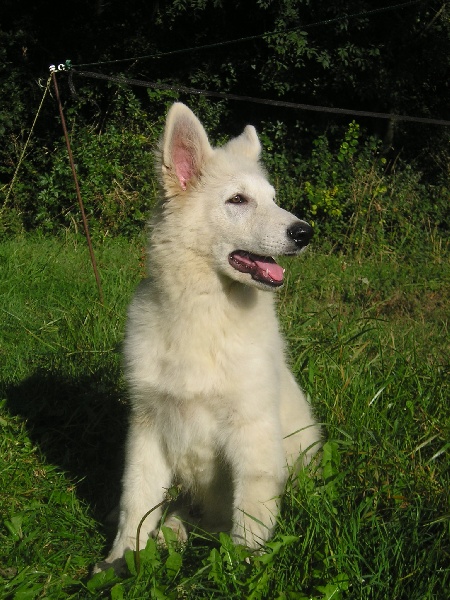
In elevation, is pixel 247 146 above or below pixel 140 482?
above

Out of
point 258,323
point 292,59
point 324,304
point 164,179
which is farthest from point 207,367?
point 292,59

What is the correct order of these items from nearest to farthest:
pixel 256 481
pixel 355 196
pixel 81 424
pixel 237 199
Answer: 1. pixel 256 481
2. pixel 237 199
3. pixel 81 424
4. pixel 355 196

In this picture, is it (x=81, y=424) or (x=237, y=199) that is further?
(x=81, y=424)

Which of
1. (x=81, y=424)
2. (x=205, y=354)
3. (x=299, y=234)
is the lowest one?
(x=81, y=424)

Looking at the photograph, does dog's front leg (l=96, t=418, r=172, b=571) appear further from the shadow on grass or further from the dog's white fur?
the shadow on grass

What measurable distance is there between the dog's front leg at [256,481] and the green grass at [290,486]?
0.08 meters

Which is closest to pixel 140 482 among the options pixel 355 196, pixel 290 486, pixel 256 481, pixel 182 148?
pixel 256 481

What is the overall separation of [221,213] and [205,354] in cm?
60

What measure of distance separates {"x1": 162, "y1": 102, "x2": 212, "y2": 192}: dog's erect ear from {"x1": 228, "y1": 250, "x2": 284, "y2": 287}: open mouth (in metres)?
0.38

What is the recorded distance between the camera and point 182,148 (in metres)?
3.05

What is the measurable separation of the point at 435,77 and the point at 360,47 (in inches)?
79.0

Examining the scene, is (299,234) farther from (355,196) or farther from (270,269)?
(355,196)

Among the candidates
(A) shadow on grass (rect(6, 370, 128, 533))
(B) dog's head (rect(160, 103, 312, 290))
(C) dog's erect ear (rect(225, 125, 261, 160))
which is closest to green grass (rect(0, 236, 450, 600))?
(A) shadow on grass (rect(6, 370, 128, 533))

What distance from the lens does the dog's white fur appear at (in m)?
2.79
